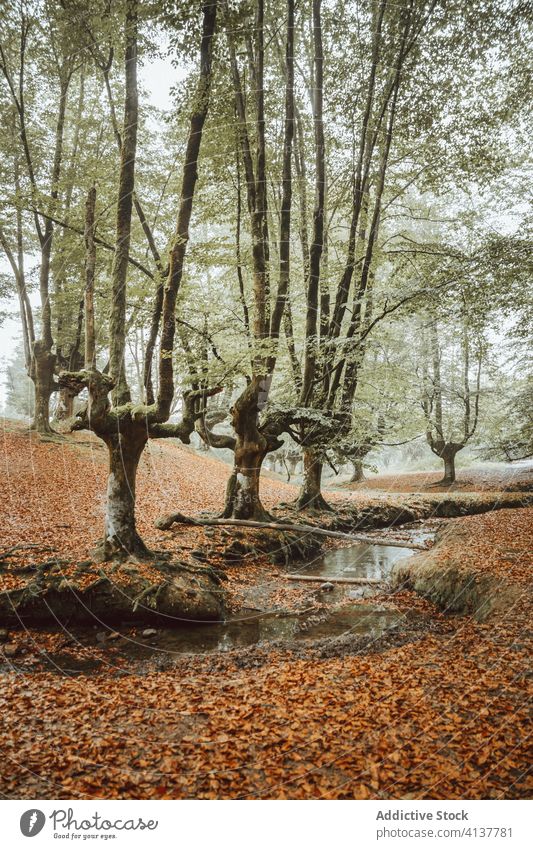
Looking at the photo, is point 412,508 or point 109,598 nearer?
point 109,598

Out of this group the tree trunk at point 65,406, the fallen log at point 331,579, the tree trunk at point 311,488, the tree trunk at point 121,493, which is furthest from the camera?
the tree trunk at point 65,406

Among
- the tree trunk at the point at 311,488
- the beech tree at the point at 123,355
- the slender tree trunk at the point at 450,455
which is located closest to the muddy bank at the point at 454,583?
the tree trunk at the point at 311,488

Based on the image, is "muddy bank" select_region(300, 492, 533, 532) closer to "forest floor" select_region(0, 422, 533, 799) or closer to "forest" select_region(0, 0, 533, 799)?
"forest" select_region(0, 0, 533, 799)

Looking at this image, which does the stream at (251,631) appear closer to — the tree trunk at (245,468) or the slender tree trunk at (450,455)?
the tree trunk at (245,468)

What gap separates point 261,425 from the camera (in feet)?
34.6

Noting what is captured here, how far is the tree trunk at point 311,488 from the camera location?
1237 centimetres

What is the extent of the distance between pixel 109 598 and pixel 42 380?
1042 centimetres

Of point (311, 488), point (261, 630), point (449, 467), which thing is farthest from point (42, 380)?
point (449, 467)

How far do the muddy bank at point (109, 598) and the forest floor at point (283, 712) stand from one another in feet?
0.83

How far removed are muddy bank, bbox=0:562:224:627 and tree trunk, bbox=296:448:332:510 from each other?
6.15 meters

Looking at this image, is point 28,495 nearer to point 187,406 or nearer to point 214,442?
point 214,442

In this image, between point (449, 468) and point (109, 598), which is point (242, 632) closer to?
point (109, 598)

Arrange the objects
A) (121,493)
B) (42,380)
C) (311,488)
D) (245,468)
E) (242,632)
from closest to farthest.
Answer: (242,632) → (121,493) → (245,468) → (311,488) → (42,380)

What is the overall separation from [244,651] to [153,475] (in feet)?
32.3
